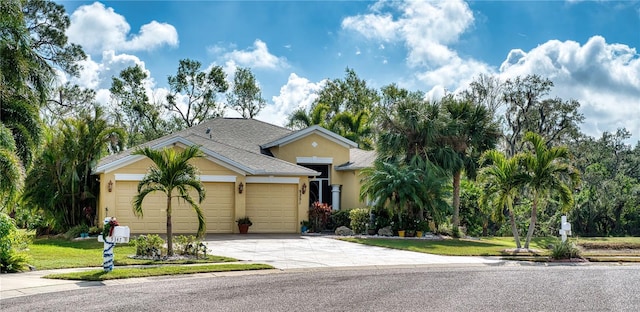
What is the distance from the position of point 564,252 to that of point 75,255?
13.6 metres

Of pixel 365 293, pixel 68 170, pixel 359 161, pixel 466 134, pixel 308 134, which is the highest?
pixel 308 134

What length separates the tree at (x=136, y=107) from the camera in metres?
44.6

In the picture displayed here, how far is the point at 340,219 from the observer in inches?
1027

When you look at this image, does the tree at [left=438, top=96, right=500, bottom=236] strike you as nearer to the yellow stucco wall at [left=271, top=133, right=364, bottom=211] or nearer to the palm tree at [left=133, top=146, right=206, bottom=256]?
the yellow stucco wall at [left=271, top=133, right=364, bottom=211]

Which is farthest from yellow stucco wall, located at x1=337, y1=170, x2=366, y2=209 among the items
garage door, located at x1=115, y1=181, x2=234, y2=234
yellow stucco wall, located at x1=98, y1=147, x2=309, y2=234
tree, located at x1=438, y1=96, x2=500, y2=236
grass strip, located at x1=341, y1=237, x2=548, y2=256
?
garage door, located at x1=115, y1=181, x2=234, y2=234

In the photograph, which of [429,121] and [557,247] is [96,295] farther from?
[429,121]

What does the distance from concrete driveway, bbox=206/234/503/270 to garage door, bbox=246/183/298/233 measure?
2.33m

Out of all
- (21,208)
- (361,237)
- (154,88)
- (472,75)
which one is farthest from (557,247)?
(154,88)

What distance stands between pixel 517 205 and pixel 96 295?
24.9 meters

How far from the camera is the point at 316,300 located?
1002cm

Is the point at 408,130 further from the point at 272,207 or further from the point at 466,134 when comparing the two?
the point at 272,207

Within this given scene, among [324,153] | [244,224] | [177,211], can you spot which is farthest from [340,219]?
[177,211]

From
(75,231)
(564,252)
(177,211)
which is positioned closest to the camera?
(564,252)

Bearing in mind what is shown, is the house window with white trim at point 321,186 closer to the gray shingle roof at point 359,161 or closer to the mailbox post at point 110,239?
the gray shingle roof at point 359,161
